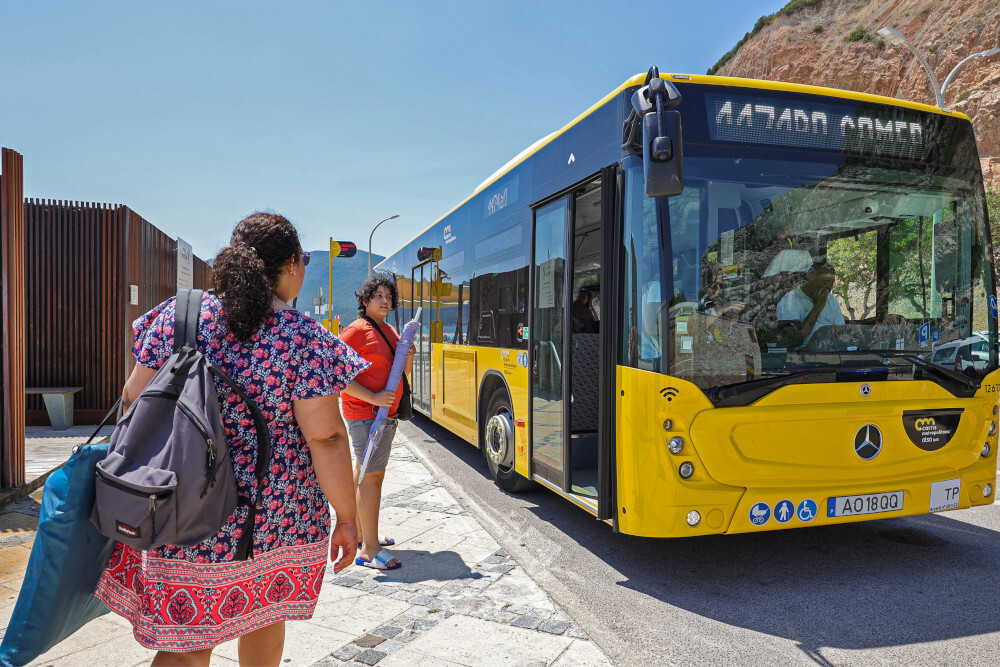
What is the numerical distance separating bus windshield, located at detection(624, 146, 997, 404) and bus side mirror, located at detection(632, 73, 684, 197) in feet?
1.03

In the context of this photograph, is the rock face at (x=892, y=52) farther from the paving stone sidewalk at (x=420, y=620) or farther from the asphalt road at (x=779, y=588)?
the paving stone sidewalk at (x=420, y=620)

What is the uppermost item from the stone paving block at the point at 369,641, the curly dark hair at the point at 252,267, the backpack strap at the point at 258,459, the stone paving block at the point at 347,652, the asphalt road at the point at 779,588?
the curly dark hair at the point at 252,267

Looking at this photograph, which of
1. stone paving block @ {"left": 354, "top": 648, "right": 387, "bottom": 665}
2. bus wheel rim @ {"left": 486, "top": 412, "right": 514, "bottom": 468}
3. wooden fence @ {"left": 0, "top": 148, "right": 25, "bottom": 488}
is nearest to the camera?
stone paving block @ {"left": 354, "top": 648, "right": 387, "bottom": 665}

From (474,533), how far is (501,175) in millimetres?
3676

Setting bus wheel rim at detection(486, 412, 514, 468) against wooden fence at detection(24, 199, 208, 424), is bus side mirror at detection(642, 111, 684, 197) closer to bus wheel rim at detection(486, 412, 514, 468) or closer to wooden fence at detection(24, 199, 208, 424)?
bus wheel rim at detection(486, 412, 514, 468)

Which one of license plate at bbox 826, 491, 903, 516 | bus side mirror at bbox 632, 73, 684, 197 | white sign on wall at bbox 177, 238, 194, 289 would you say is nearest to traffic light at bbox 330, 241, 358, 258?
white sign on wall at bbox 177, 238, 194, 289

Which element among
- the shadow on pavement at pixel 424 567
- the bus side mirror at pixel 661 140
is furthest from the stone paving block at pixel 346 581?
the bus side mirror at pixel 661 140

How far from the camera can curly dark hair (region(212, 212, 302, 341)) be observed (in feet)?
6.86

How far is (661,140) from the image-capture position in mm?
3969

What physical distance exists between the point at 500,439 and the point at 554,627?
3025mm

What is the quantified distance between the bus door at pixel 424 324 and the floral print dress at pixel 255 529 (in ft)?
24.0

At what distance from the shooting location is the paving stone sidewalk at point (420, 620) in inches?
133

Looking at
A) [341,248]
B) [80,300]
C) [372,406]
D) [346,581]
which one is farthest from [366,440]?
[341,248]

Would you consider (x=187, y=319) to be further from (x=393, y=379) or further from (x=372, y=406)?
(x=372, y=406)
